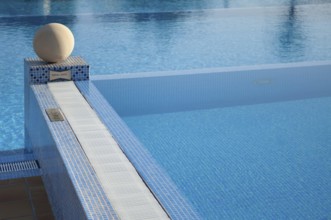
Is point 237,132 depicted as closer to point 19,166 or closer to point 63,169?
point 19,166

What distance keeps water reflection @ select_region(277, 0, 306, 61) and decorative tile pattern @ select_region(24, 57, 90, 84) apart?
520 cm

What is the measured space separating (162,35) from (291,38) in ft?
7.81

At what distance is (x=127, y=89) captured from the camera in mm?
6117

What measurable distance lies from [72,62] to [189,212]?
2423 millimetres

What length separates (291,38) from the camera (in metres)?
10.7

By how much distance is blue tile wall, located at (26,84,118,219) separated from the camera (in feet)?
8.81

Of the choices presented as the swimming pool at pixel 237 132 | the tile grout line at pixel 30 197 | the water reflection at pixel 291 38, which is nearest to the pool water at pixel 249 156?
the swimming pool at pixel 237 132

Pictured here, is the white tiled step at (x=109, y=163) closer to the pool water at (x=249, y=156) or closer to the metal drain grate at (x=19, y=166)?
the metal drain grate at (x=19, y=166)

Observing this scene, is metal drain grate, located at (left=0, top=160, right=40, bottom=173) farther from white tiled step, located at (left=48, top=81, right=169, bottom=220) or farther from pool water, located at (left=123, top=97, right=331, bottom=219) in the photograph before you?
pool water, located at (left=123, top=97, right=331, bottom=219)

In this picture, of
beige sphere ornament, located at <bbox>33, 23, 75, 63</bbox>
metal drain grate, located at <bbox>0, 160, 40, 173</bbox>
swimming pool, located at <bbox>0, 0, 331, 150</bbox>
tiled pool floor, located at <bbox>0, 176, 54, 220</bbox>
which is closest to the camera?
tiled pool floor, located at <bbox>0, 176, 54, 220</bbox>

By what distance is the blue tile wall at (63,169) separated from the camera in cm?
269

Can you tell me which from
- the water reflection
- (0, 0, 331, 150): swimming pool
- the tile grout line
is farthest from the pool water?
the water reflection

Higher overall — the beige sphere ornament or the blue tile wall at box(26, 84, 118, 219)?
the beige sphere ornament

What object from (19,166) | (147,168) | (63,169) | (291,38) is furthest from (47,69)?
(291,38)
